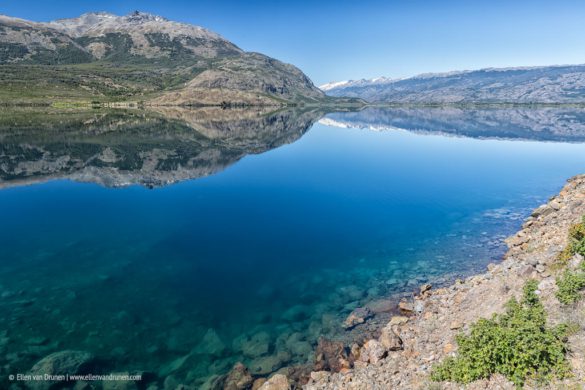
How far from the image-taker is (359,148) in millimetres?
120938

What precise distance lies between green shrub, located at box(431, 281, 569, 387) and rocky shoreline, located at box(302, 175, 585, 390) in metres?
0.41

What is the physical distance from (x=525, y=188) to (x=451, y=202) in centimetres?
2065

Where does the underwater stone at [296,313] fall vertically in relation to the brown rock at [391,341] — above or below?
below

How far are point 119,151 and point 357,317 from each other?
86.8 m

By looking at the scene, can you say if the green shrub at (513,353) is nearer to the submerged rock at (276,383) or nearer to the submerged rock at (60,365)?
the submerged rock at (276,383)

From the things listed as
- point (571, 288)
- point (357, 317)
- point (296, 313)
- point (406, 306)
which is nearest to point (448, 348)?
point (571, 288)

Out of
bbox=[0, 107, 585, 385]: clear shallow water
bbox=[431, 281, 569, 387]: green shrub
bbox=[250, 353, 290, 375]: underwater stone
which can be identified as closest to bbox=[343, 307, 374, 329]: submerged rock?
bbox=[0, 107, 585, 385]: clear shallow water

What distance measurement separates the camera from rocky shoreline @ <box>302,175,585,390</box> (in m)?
17.8

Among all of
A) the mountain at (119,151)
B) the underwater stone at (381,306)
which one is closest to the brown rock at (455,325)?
the underwater stone at (381,306)

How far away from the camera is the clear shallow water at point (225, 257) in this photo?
25109 mm

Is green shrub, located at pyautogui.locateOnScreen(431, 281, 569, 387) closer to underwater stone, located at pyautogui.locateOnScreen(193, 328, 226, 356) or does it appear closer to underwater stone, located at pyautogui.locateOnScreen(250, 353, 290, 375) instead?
underwater stone, located at pyautogui.locateOnScreen(250, 353, 290, 375)

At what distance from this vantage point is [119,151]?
315 ft

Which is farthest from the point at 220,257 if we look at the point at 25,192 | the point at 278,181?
the point at 25,192

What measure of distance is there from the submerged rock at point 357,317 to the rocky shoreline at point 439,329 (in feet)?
0.34
